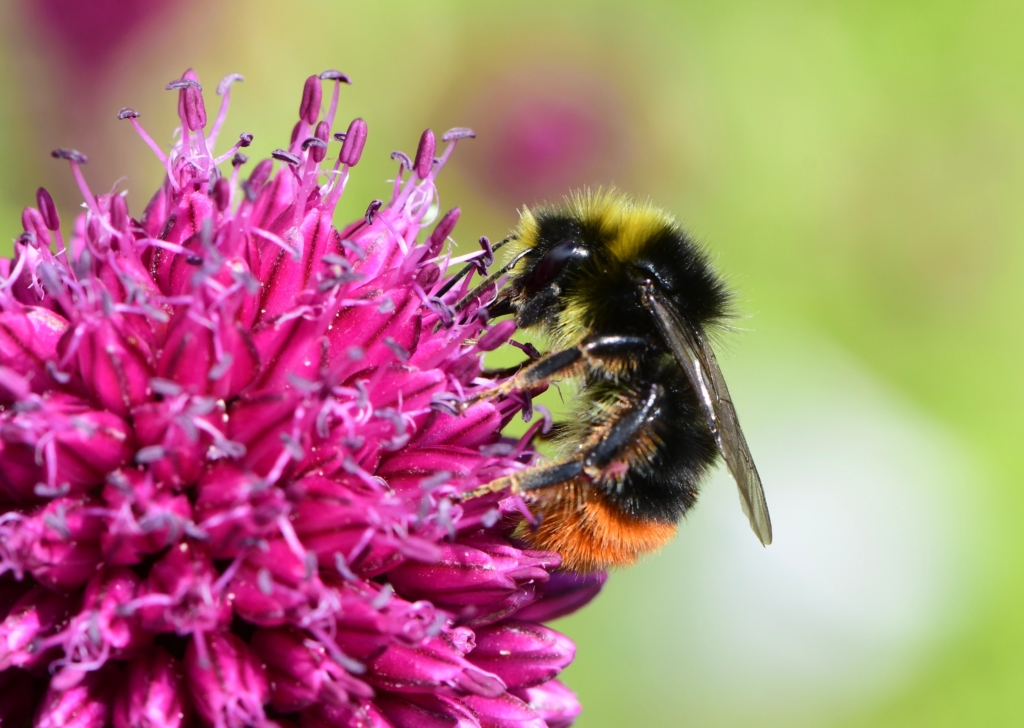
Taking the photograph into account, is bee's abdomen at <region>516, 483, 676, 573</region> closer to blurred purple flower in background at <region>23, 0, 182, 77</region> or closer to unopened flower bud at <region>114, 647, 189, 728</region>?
unopened flower bud at <region>114, 647, 189, 728</region>

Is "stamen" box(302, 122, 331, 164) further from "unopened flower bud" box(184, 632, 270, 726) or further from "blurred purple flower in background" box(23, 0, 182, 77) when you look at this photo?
"blurred purple flower in background" box(23, 0, 182, 77)

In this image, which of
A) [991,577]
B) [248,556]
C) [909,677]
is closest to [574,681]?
[909,677]

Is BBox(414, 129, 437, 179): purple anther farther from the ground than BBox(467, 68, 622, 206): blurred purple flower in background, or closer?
closer

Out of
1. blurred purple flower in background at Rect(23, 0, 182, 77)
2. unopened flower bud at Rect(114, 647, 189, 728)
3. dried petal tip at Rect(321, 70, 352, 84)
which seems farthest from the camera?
blurred purple flower in background at Rect(23, 0, 182, 77)

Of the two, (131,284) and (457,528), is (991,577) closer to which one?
(457,528)

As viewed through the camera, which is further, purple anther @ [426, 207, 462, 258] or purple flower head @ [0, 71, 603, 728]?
purple anther @ [426, 207, 462, 258]

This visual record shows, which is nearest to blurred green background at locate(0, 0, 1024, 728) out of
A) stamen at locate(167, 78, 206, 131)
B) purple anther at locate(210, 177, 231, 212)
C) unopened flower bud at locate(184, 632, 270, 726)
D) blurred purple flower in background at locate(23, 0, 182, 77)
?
blurred purple flower in background at locate(23, 0, 182, 77)

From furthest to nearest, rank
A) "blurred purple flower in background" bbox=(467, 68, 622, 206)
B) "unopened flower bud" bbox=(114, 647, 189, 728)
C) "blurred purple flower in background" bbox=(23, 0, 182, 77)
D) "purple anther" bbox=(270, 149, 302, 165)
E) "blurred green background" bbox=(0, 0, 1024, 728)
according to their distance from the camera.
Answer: "blurred purple flower in background" bbox=(467, 68, 622, 206), "blurred green background" bbox=(0, 0, 1024, 728), "blurred purple flower in background" bbox=(23, 0, 182, 77), "purple anther" bbox=(270, 149, 302, 165), "unopened flower bud" bbox=(114, 647, 189, 728)

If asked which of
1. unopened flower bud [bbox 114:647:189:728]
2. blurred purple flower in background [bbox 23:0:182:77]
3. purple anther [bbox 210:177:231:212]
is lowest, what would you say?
unopened flower bud [bbox 114:647:189:728]

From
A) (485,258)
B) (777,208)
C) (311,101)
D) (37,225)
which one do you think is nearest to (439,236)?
(485,258)
